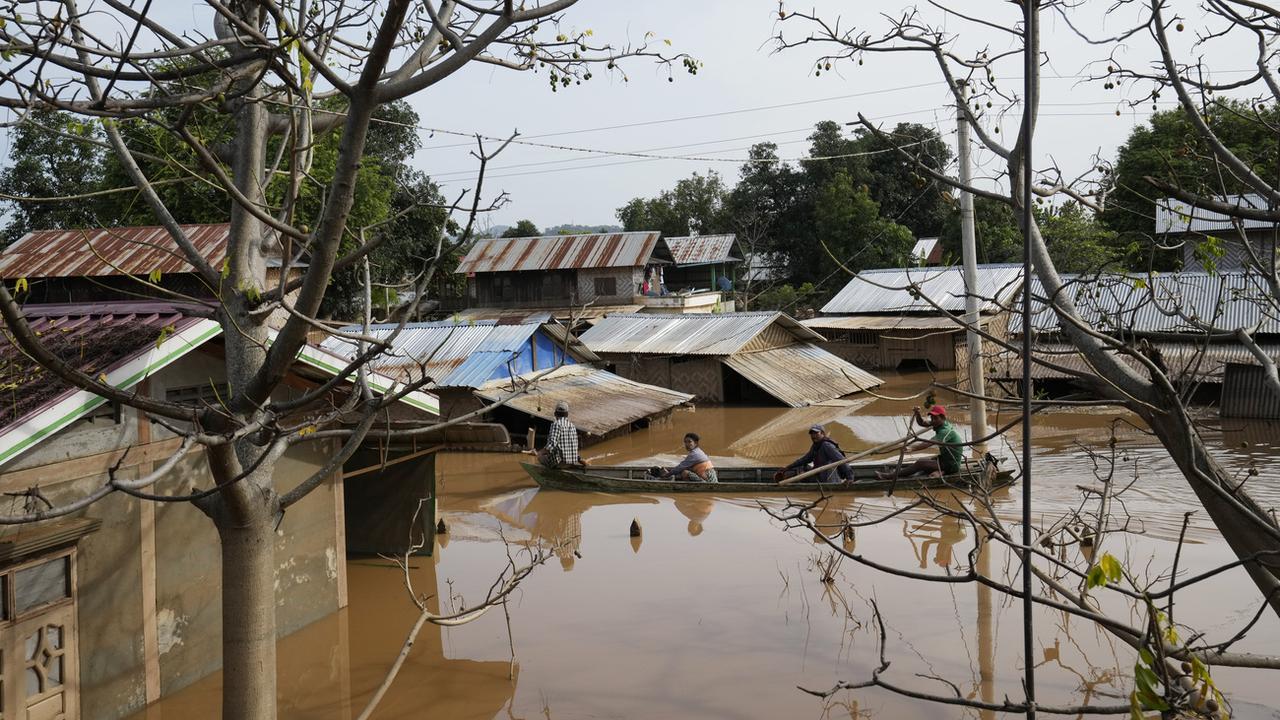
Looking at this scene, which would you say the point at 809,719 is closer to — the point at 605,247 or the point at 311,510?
the point at 311,510

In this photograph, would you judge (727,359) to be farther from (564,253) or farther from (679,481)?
(564,253)

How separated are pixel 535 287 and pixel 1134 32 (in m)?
34.3

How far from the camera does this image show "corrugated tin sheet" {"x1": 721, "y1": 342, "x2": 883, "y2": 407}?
81.3ft

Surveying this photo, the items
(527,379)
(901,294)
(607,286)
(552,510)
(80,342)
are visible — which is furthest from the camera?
(607,286)

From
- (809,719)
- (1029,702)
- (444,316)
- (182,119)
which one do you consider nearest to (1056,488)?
(809,719)

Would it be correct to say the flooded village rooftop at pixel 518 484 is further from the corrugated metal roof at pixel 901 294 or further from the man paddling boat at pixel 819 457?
the corrugated metal roof at pixel 901 294

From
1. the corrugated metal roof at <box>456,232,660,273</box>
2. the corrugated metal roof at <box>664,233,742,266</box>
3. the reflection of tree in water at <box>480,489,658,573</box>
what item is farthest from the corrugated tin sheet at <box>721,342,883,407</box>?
the corrugated metal roof at <box>664,233,742,266</box>

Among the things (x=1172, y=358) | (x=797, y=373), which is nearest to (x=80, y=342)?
(x=797, y=373)

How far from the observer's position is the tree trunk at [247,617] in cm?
557

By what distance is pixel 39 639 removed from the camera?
271 inches

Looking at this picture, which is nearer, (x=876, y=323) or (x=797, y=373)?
(x=797, y=373)

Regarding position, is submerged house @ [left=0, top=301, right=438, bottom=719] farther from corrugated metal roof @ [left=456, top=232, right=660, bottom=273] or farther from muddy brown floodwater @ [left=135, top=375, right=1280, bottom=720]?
corrugated metal roof @ [left=456, top=232, right=660, bottom=273]

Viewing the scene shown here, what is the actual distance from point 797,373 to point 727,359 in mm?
2216

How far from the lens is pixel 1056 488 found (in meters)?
15.8
